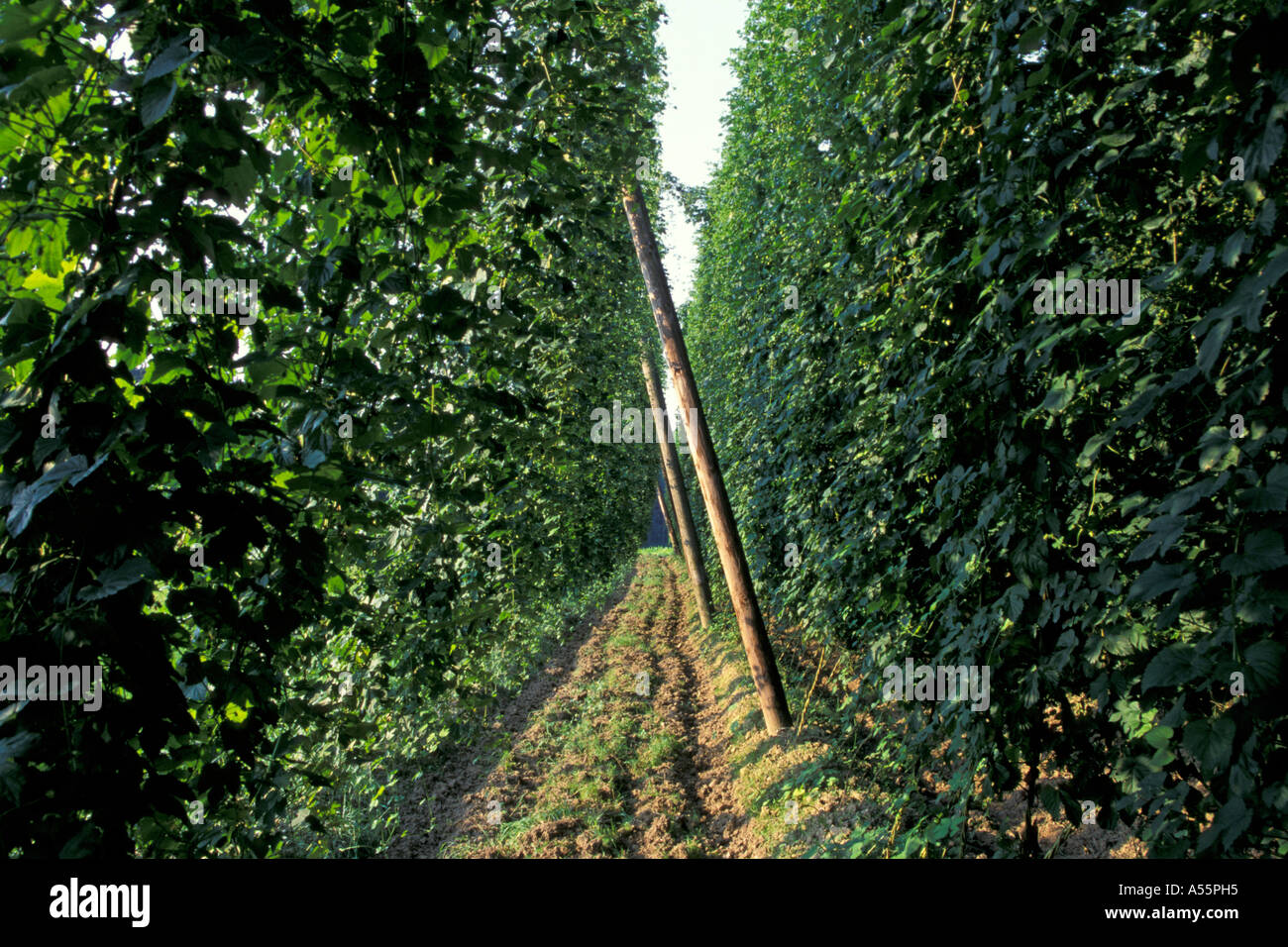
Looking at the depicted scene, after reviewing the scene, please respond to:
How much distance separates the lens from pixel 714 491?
719 centimetres

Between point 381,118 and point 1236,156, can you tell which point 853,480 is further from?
point 381,118

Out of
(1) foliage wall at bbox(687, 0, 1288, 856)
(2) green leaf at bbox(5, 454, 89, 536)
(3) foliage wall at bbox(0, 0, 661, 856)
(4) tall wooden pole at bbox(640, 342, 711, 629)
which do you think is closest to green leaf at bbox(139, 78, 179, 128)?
(3) foliage wall at bbox(0, 0, 661, 856)

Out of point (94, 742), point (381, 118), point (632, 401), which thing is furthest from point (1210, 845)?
point (632, 401)

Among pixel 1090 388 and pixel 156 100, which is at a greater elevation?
pixel 156 100

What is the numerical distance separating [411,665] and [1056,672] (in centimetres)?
308

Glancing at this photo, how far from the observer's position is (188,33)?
3.91 ft

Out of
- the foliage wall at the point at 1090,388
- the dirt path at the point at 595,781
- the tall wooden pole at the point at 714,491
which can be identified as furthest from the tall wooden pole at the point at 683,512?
the foliage wall at the point at 1090,388

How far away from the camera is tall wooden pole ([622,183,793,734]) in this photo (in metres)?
6.65

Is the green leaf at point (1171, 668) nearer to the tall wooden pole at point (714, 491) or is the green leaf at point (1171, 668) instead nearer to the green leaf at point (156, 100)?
the green leaf at point (156, 100)

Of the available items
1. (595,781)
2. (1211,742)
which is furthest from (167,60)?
(595,781)

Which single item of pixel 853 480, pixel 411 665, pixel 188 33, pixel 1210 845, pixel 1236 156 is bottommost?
pixel 411 665

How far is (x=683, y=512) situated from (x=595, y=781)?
943 centimetres

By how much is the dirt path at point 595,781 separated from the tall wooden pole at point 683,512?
3.00 meters

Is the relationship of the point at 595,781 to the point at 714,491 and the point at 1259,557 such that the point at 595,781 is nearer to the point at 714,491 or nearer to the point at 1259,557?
the point at 714,491
